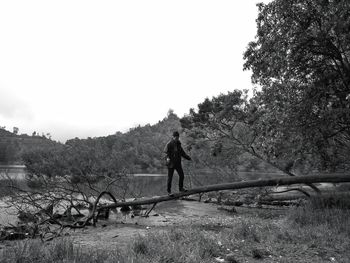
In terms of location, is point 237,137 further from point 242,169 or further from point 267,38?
point 242,169

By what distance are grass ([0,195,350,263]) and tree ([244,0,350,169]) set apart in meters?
4.33

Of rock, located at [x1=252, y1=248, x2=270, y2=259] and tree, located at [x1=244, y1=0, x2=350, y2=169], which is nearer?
rock, located at [x1=252, y1=248, x2=270, y2=259]

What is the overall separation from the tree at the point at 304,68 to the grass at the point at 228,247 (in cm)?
433

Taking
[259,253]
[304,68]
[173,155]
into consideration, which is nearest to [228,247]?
[259,253]

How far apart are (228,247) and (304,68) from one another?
8255mm

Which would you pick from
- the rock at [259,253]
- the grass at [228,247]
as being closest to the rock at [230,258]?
the grass at [228,247]

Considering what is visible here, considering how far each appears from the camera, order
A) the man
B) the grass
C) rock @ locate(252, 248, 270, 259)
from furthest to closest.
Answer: the man
rock @ locate(252, 248, 270, 259)
the grass

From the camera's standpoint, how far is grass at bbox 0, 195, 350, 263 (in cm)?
582

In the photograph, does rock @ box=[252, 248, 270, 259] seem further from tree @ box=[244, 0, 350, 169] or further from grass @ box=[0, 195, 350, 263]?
tree @ box=[244, 0, 350, 169]

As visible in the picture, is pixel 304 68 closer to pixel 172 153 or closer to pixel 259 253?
pixel 172 153

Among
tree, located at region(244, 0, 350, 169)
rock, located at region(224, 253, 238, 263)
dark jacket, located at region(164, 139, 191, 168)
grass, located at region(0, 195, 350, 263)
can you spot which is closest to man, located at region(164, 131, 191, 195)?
dark jacket, located at region(164, 139, 191, 168)

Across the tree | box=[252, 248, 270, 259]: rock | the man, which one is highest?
the tree

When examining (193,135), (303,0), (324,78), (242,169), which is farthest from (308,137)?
(242,169)

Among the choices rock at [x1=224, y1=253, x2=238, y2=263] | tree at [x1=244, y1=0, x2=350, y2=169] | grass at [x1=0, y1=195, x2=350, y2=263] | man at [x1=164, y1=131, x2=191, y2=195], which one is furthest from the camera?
man at [x1=164, y1=131, x2=191, y2=195]
